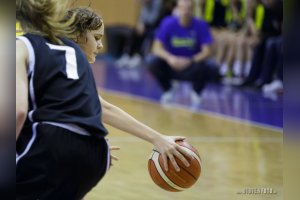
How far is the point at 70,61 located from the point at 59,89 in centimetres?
12

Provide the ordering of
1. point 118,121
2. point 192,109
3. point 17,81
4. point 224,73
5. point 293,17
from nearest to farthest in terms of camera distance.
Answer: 1. point 17,81
2. point 118,121
3. point 293,17
4. point 192,109
5. point 224,73

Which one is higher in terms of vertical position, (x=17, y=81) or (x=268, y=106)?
(x=17, y=81)

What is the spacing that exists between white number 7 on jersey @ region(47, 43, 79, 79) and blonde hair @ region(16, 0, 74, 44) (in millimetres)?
43

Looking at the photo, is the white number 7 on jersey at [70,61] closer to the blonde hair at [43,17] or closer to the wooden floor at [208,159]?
the blonde hair at [43,17]

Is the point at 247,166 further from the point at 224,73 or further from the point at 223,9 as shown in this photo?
the point at 223,9

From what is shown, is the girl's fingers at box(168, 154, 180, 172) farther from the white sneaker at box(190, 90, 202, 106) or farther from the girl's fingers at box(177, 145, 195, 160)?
the white sneaker at box(190, 90, 202, 106)

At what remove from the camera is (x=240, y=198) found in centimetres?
505

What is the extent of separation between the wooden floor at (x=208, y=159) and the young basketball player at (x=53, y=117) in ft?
7.22

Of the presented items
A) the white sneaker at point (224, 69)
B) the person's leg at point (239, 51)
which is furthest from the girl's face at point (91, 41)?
the white sneaker at point (224, 69)

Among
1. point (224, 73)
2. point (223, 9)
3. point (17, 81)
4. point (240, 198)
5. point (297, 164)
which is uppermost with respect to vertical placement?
point (17, 81)

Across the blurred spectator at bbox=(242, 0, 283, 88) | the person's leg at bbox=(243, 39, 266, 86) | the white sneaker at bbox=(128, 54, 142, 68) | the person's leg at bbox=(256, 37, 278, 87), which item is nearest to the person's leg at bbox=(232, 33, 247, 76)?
the person's leg at bbox=(243, 39, 266, 86)

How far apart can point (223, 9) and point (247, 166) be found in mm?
8586

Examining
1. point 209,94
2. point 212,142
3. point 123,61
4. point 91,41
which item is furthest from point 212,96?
point 91,41

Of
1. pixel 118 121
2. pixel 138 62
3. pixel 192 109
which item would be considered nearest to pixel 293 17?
pixel 118 121
